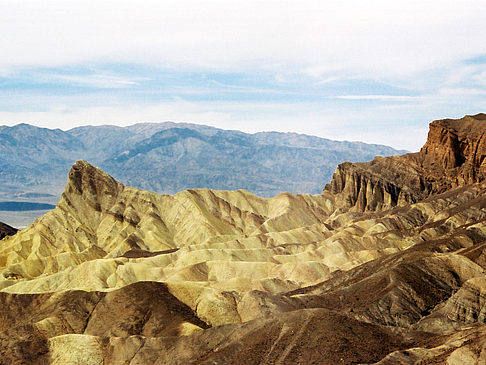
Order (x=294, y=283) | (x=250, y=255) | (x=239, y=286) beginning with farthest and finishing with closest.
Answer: (x=250, y=255), (x=294, y=283), (x=239, y=286)

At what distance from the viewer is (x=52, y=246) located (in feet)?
527

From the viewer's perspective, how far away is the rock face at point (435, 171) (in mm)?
180500

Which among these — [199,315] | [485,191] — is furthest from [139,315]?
[485,191]

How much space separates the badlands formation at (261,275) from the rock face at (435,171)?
1.57 feet

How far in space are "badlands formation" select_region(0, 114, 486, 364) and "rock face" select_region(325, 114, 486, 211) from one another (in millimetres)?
480

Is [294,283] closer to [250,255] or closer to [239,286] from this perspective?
[239,286]

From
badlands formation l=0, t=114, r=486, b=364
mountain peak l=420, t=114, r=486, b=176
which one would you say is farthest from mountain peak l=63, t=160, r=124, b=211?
mountain peak l=420, t=114, r=486, b=176

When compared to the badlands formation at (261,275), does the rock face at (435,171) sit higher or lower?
higher

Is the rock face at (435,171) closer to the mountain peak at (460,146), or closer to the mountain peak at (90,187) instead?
the mountain peak at (460,146)

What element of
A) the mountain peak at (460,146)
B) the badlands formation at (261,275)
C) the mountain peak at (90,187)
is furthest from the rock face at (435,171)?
the mountain peak at (90,187)

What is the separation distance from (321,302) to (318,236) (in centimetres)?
7584

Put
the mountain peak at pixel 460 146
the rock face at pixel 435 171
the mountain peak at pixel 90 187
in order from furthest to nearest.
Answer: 1. the mountain peak at pixel 90 187
2. the rock face at pixel 435 171
3. the mountain peak at pixel 460 146

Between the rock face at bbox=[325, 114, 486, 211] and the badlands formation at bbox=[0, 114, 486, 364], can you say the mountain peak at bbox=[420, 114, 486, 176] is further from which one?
the badlands formation at bbox=[0, 114, 486, 364]

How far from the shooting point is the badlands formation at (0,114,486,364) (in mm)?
71438
